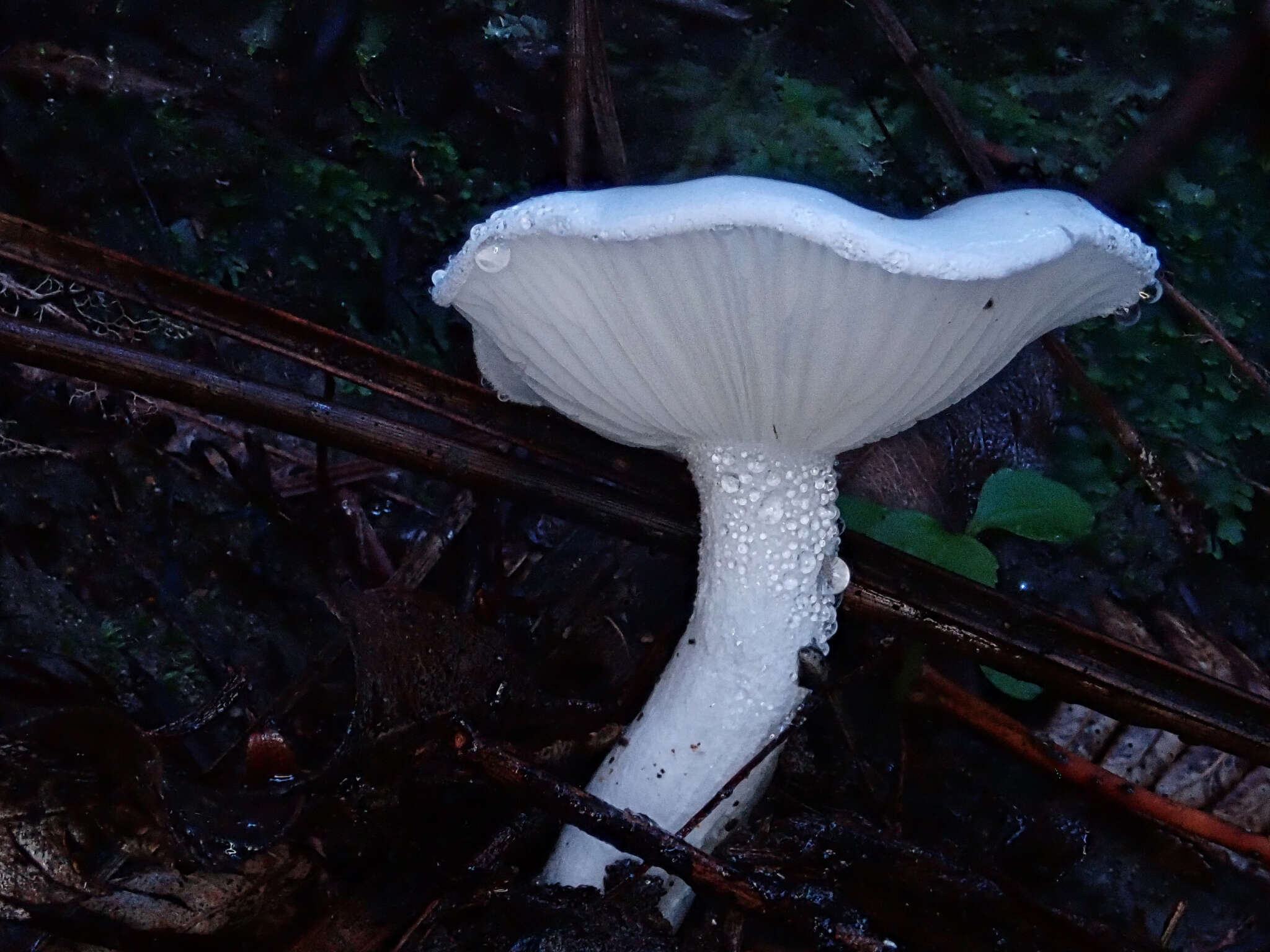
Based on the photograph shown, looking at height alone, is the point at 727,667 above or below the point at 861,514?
below

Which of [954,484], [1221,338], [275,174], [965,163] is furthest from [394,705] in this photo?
[1221,338]

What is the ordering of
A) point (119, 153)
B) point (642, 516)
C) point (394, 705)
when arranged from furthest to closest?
point (119, 153)
point (642, 516)
point (394, 705)

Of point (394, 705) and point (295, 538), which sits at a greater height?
point (394, 705)

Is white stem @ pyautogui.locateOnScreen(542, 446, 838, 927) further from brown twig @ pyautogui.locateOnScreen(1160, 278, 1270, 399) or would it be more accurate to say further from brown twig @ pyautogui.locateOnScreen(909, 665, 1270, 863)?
brown twig @ pyautogui.locateOnScreen(1160, 278, 1270, 399)

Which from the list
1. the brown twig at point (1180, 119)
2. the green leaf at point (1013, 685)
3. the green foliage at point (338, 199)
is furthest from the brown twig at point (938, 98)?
the green foliage at point (338, 199)

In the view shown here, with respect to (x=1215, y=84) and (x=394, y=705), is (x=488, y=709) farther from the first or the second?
(x=1215, y=84)

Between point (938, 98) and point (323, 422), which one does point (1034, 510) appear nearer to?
point (938, 98)

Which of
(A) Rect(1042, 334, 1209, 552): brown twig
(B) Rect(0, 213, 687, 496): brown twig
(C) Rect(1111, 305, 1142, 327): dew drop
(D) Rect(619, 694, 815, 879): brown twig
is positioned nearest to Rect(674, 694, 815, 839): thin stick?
(D) Rect(619, 694, 815, 879): brown twig

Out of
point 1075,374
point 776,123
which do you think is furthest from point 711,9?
point 1075,374
